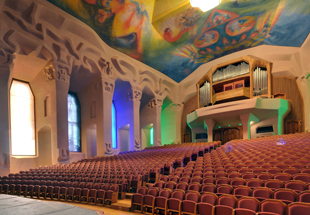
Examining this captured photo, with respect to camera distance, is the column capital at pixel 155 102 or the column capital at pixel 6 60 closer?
the column capital at pixel 6 60

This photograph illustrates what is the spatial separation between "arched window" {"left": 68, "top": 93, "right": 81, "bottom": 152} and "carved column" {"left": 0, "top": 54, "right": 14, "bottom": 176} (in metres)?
4.17

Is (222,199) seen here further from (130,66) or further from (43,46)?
(130,66)

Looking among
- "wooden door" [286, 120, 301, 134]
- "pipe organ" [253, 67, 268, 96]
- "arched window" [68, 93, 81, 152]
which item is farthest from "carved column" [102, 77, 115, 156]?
"wooden door" [286, 120, 301, 134]

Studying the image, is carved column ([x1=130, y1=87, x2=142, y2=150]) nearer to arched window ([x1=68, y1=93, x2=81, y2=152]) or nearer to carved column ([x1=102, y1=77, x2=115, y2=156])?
carved column ([x1=102, y1=77, x2=115, y2=156])

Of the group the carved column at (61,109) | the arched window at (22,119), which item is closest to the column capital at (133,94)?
the carved column at (61,109)

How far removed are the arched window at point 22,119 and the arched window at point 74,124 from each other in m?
2.04

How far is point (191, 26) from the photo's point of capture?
12.8m

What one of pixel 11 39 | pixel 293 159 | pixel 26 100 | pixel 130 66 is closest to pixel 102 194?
pixel 293 159

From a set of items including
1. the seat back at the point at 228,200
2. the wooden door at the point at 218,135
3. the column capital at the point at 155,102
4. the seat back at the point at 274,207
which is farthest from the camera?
the column capital at the point at 155,102

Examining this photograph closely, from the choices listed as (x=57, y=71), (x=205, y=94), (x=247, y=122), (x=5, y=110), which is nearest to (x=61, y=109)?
(x=57, y=71)

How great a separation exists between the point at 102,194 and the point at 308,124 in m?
11.7

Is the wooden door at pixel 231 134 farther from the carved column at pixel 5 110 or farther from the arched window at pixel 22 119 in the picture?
the carved column at pixel 5 110

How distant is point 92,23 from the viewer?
10.8m

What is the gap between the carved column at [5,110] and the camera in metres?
7.74
